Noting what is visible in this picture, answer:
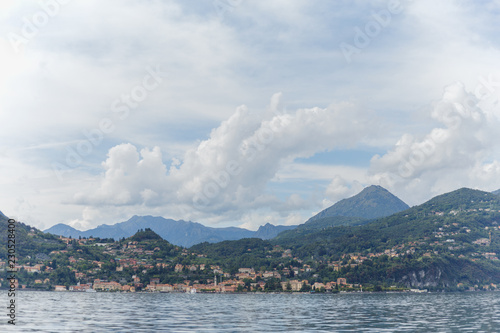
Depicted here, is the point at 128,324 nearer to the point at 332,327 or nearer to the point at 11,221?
the point at 11,221

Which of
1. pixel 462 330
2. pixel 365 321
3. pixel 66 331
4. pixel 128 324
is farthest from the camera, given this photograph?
pixel 365 321

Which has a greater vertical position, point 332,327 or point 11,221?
point 11,221

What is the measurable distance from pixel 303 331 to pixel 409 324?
18857 millimetres

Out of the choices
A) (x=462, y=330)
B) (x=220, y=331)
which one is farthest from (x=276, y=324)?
(x=462, y=330)

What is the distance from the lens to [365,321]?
7781cm

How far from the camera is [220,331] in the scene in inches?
2482

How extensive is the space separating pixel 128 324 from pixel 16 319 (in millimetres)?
16554

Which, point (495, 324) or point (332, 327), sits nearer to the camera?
point (332, 327)

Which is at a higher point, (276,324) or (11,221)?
(11,221)

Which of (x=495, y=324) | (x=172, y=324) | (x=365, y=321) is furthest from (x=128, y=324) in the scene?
(x=495, y=324)

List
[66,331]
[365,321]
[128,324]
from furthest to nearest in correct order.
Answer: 1. [365,321]
2. [128,324]
3. [66,331]

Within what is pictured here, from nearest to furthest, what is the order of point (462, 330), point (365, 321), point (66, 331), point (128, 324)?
point (66, 331) < point (462, 330) < point (128, 324) < point (365, 321)

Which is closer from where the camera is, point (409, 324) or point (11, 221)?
point (11, 221)

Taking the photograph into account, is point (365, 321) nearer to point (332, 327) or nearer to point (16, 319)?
point (332, 327)
